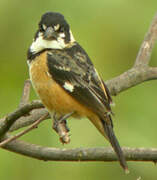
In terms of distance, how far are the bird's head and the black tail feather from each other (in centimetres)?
75

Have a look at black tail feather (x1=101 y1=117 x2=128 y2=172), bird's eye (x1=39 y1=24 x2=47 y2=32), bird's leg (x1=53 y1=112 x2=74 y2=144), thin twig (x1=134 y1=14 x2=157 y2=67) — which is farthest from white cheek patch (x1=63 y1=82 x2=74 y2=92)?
thin twig (x1=134 y1=14 x2=157 y2=67)

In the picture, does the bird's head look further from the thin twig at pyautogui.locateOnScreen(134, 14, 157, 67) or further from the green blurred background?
the thin twig at pyautogui.locateOnScreen(134, 14, 157, 67)

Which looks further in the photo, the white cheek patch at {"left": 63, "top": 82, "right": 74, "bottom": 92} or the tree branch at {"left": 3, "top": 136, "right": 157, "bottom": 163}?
the white cheek patch at {"left": 63, "top": 82, "right": 74, "bottom": 92}

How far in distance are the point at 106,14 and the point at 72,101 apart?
90 centimetres

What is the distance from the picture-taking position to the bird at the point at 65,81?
4.52 metres

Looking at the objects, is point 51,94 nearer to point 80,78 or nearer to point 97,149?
point 80,78

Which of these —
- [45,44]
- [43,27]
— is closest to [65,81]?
[45,44]

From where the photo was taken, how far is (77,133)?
4.79m

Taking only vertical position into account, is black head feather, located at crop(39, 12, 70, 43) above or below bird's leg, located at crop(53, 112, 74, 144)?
above

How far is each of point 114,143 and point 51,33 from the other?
1048 millimetres

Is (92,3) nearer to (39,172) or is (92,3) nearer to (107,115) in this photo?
(107,115)

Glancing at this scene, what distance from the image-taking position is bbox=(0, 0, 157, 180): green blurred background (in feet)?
15.5

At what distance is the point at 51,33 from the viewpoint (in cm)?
470

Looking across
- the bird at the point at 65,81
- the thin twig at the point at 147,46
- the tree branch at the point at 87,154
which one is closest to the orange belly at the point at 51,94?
the bird at the point at 65,81
